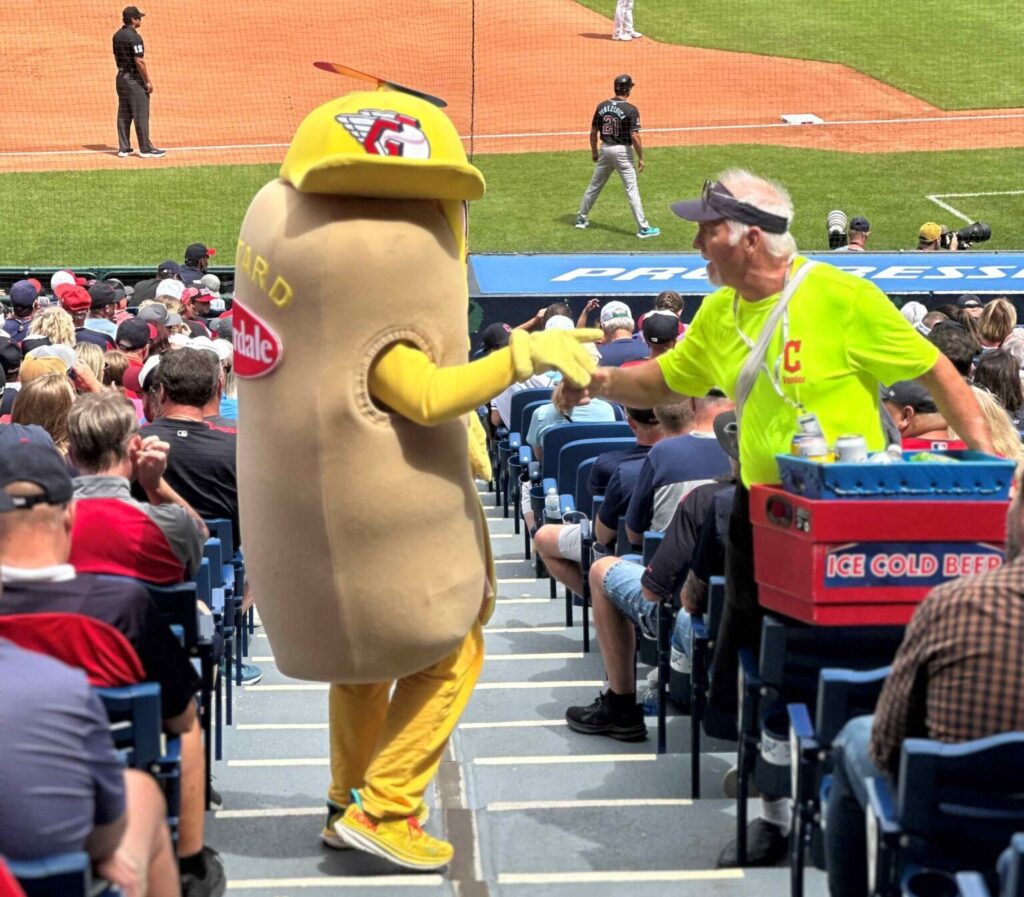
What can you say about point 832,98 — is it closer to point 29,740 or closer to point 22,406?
point 22,406

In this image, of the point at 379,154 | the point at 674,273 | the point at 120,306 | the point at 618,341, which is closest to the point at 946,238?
the point at 674,273

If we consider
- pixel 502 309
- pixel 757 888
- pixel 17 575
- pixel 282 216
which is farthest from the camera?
pixel 502 309

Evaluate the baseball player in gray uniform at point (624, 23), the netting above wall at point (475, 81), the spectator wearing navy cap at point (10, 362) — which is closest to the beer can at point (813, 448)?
the spectator wearing navy cap at point (10, 362)

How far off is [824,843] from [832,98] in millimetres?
22312

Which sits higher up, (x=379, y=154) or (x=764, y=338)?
(x=379, y=154)

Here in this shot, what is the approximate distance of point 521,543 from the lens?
891 cm

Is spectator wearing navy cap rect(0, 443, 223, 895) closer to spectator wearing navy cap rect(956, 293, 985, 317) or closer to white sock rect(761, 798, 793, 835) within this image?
white sock rect(761, 798, 793, 835)

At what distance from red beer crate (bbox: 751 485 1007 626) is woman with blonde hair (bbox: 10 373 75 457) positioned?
10.1 feet

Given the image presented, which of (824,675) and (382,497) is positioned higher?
(382,497)

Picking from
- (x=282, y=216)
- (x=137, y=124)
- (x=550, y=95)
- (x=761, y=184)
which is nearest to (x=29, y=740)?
(x=282, y=216)

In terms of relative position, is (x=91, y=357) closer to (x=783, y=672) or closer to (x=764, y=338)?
(x=764, y=338)

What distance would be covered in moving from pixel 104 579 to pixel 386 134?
1.37m

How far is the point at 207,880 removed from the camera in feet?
12.6

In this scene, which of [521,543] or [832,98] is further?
[832,98]
